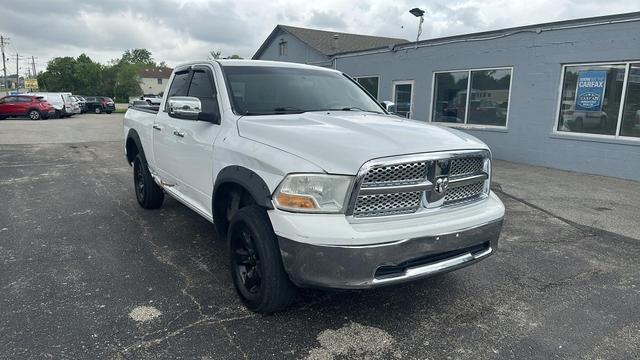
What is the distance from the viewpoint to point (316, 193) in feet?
8.93

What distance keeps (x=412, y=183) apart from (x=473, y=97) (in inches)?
411

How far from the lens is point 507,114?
11.5m

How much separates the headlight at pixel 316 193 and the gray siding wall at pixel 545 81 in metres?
9.17

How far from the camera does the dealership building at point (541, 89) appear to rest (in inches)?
369

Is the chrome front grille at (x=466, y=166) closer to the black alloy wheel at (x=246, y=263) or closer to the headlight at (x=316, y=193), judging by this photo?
the headlight at (x=316, y=193)

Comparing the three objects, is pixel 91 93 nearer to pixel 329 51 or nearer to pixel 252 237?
pixel 329 51

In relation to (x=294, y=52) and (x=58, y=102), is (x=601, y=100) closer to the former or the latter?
(x=294, y=52)

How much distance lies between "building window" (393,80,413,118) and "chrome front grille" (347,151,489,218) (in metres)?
11.4

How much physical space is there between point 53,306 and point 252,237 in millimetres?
1651

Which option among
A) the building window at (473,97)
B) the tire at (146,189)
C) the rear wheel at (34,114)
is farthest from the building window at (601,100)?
the rear wheel at (34,114)

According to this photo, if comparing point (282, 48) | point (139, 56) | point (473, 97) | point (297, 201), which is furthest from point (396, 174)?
point (139, 56)

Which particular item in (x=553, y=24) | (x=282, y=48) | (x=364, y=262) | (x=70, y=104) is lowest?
(x=364, y=262)

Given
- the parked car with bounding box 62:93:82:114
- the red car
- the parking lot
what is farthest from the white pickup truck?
the parked car with bounding box 62:93:82:114

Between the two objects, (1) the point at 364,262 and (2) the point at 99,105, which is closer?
(1) the point at 364,262
